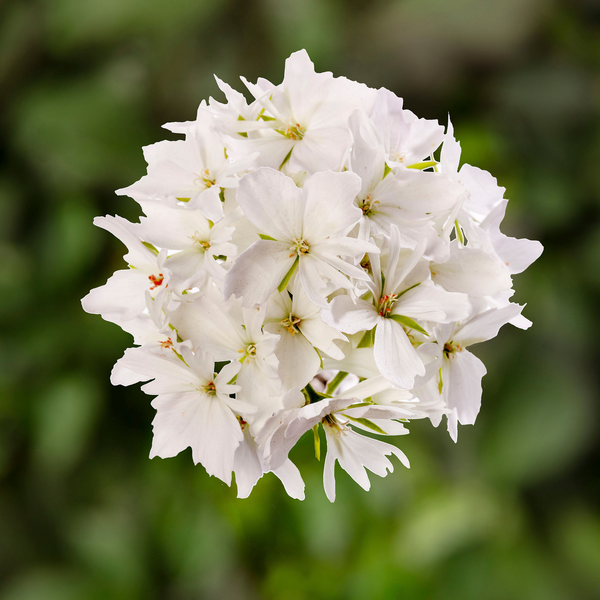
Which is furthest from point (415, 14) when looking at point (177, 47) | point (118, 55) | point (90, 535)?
Answer: point (90, 535)

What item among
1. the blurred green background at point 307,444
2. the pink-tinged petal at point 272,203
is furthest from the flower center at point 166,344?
the blurred green background at point 307,444

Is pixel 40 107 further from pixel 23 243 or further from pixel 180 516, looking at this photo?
pixel 180 516

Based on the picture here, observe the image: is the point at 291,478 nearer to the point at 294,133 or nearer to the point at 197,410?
the point at 197,410

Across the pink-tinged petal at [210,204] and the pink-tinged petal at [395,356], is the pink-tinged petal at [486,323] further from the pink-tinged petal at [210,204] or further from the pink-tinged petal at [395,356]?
the pink-tinged petal at [210,204]

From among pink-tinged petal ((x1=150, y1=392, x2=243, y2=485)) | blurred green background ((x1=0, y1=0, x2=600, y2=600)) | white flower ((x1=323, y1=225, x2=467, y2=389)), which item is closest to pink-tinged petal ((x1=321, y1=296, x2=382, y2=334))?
white flower ((x1=323, y1=225, x2=467, y2=389))

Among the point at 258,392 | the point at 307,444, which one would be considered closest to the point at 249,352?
the point at 258,392

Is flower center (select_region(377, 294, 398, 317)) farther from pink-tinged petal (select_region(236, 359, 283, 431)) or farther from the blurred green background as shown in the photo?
the blurred green background
